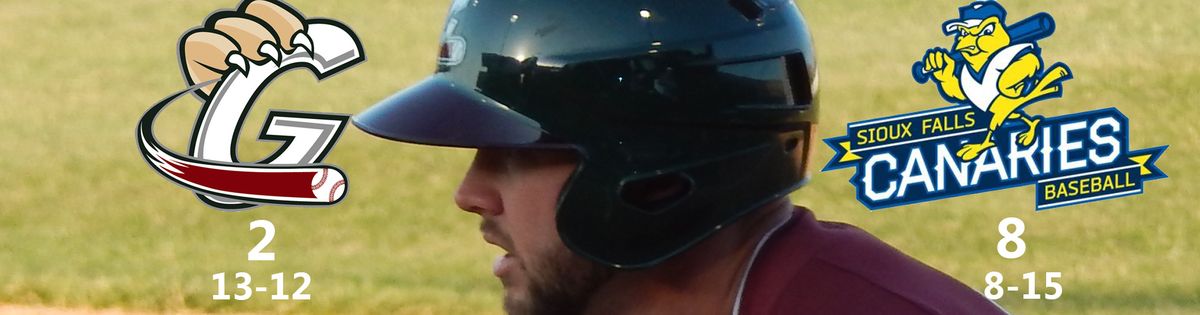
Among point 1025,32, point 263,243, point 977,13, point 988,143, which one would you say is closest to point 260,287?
point 263,243

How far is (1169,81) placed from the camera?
1055cm

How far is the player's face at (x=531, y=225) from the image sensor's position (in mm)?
1802

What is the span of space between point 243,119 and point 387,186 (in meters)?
0.97

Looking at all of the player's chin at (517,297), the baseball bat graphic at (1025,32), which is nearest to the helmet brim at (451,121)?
the player's chin at (517,297)

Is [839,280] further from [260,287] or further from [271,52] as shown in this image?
[271,52]

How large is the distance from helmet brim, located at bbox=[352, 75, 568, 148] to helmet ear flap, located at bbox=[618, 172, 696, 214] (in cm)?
10

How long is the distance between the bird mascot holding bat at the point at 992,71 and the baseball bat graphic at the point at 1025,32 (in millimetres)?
12

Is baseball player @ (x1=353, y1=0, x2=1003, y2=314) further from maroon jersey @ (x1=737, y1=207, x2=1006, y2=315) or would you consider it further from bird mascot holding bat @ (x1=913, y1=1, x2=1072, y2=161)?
bird mascot holding bat @ (x1=913, y1=1, x2=1072, y2=161)

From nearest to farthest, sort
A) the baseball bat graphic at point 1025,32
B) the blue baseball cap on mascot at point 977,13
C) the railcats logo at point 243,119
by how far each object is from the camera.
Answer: the railcats logo at point 243,119 → the blue baseball cap on mascot at point 977,13 → the baseball bat graphic at point 1025,32

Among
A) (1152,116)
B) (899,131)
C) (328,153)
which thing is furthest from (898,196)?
(328,153)

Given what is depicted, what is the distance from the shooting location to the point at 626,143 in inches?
70.8

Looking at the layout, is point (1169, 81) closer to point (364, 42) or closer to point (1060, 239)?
point (1060, 239)

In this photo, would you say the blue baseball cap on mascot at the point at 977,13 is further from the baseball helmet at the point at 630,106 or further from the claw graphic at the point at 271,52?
the baseball helmet at the point at 630,106

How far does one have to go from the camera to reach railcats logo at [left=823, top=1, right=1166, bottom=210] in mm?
8594
